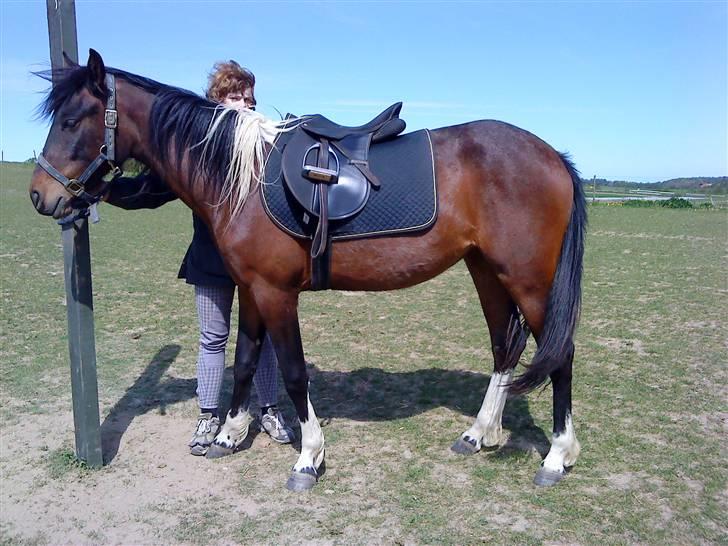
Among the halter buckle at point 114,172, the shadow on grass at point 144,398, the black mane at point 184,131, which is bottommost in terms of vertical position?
the shadow on grass at point 144,398

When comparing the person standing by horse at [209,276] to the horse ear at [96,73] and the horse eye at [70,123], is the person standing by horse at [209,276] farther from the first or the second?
the horse ear at [96,73]

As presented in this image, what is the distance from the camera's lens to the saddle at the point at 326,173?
9.71 ft

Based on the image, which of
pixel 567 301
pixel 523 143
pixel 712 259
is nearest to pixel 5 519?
pixel 567 301

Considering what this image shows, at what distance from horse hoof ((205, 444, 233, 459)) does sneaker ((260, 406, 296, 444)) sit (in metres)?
0.31

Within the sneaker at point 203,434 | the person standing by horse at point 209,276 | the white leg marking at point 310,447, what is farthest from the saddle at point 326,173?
the sneaker at point 203,434

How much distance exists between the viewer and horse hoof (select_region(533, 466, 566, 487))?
3.11 metres

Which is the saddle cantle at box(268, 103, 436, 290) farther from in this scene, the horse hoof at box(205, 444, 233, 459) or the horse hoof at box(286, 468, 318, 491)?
the horse hoof at box(205, 444, 233, 459)

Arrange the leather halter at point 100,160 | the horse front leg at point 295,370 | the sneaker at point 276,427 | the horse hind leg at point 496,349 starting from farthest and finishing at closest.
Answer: the sneaker at point 276,427 → the horse hind leg at point 496,349 → the horse front leg at point 295,370 → the leather halter at point 100,160

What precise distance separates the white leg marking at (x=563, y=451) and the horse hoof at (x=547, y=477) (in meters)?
0.03

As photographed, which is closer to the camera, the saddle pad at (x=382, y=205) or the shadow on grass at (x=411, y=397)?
the saddle pad at (x=382, y=205)

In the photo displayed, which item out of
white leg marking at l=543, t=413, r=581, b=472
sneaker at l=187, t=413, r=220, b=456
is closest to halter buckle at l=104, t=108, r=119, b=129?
sneaker at l=187, t=413, r=220, b=456

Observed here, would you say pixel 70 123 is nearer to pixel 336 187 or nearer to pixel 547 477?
pixel 336 187

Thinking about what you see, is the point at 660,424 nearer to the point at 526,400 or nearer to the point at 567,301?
the point at 526,400

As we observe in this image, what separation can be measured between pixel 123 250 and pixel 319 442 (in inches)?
343
